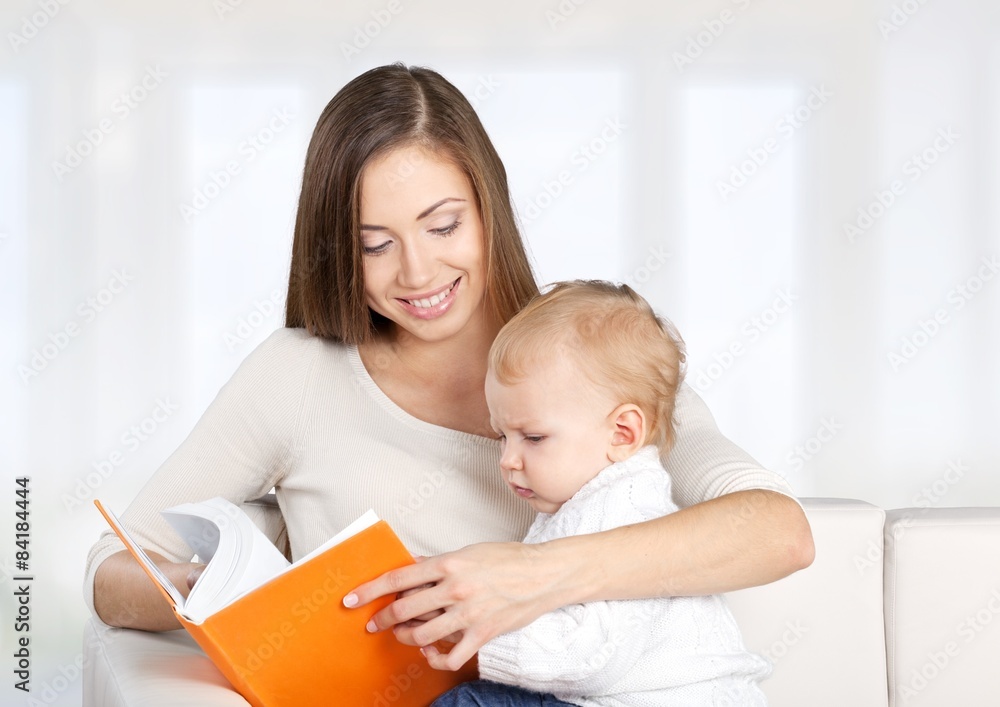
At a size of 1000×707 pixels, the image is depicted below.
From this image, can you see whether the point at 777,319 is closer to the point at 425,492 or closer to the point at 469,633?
the point at 425,492

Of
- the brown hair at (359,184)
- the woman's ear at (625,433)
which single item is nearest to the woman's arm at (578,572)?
the woman's ear at (625,433)

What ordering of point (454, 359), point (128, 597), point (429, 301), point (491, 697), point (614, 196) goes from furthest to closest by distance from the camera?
1. point (614, 196)
2. point (454, 359)
3. point (429, 301)
4. point (128, 597)
5. point (491, 697)

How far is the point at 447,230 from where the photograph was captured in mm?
1701

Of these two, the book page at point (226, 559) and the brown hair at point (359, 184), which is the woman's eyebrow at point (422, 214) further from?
the book page at point (226, 559)

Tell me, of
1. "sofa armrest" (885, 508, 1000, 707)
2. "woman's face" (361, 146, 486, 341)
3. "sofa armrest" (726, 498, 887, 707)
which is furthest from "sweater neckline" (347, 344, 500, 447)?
"sofa armrest" (885, 508, 1000, 707)

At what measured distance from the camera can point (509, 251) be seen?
1.77 meters

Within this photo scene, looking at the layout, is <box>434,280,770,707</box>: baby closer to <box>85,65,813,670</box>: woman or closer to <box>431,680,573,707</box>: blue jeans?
<box>431,680,573,707</box>: blue jeans

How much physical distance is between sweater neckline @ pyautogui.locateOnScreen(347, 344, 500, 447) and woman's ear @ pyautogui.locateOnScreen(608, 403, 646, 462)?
354 millimetres

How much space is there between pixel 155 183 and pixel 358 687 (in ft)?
13.5

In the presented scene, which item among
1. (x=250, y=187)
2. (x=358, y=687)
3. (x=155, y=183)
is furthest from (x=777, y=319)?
(x=358, y=687)

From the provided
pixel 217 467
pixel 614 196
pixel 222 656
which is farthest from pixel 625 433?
pixel 614 196

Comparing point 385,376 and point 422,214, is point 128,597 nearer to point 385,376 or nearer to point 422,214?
point 385,376

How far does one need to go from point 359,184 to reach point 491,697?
0.80m

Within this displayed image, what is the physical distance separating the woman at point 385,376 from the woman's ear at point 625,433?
18cm
